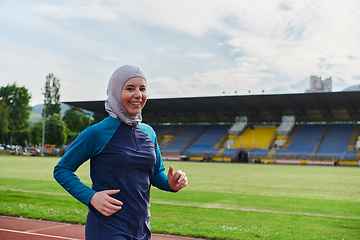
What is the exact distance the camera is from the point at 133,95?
96.3 inches

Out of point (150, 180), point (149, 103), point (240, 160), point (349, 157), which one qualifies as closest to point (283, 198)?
point (150, 180)

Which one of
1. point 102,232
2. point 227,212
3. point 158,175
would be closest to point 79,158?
point 102,232

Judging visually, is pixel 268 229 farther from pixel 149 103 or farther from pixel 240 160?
pixel 149 103

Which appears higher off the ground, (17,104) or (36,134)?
(17,104)

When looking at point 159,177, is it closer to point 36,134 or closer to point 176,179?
point 176,179

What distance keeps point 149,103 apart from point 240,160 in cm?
1575

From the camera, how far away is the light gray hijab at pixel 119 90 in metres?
2.44

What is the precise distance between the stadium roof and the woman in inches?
1754

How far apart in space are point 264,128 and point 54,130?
34355 mm

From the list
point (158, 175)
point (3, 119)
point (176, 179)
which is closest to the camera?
point (176, 179)

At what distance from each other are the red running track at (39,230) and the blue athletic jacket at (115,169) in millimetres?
4519

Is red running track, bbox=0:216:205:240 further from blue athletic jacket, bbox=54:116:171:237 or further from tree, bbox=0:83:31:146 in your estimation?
tree, bbox=0:83:31:146

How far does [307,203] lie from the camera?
1107 cm

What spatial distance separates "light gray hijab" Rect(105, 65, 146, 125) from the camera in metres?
2.44
